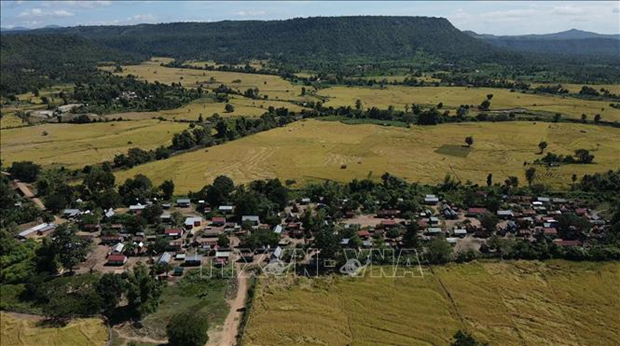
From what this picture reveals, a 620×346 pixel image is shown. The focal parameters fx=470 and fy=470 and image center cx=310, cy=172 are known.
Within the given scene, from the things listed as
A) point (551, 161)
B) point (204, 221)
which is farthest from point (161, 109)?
point (551, 161)

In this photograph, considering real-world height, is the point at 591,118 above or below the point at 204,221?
above

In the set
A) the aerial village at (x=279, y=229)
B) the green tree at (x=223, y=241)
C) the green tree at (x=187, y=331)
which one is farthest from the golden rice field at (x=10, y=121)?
the green tree at (x=187, y=331)

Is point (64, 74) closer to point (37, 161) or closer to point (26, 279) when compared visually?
point (37, 161)

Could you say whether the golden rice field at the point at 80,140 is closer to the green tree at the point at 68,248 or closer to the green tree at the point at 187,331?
the green tree at the point at 68,248

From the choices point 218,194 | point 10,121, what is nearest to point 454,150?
point 218,194

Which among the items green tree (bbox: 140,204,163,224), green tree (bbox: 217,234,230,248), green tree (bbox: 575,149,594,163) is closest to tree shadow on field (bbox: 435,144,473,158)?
green tree (bbox: 575,149,594,163)

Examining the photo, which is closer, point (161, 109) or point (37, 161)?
point (37, 161)
